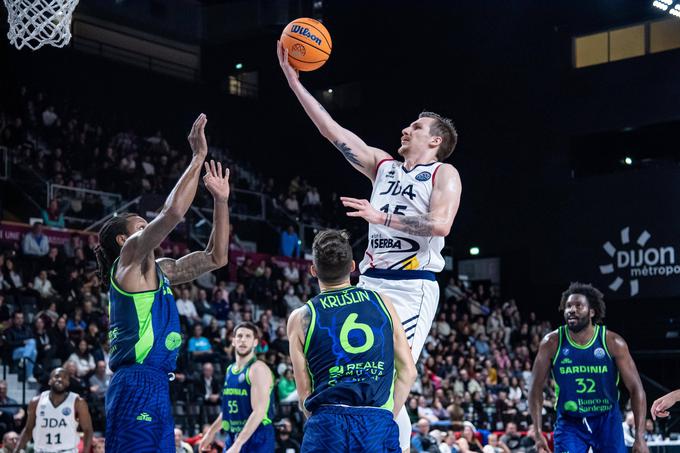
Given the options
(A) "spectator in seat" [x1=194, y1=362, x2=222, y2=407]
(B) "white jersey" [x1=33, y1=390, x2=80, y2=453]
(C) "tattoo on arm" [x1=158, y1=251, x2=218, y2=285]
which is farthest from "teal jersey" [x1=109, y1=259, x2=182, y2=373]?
(A) "spectator in seat" [x1=194, y1=362, x2=222, y2=407]

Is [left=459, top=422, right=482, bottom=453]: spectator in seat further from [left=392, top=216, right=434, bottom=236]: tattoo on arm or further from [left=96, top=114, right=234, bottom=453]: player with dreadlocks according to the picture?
[left=96, top=114, right=234, bottom=453]: player with dreadlocks

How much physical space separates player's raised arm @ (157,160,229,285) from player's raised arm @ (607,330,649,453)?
12.6 feet

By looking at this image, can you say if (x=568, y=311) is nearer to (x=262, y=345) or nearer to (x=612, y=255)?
(x=262, y=345)

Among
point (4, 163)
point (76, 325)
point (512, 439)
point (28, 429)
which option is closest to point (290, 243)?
point (4, 163)

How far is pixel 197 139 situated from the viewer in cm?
586

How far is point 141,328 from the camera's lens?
18.9ft

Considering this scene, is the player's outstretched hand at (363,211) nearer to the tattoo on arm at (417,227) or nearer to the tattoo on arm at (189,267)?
the tattoo on arm at (417,227)

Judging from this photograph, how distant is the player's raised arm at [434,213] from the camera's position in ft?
19.1

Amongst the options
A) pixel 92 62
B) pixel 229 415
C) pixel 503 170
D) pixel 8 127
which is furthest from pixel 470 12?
pixel 229 415

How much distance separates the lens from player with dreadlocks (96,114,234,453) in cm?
566

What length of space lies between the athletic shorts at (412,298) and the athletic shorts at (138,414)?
1.49 meters

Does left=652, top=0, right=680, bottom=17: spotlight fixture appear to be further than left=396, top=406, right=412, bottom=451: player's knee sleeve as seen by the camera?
Yes


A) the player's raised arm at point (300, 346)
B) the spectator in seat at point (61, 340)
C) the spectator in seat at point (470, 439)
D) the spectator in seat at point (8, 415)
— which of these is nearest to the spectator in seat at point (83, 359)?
the spectator in seat at point (61, 340)

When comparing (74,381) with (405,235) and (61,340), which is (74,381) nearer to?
(61,340)
